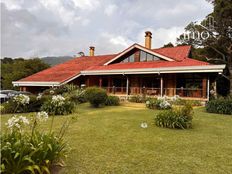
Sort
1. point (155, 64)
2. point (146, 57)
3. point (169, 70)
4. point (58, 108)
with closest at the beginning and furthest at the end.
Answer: point (58, 108)
point (169, 70)
point (155, 64)
point (146, 57)

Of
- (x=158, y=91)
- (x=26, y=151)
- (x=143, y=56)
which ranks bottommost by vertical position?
(x=26, y=151)

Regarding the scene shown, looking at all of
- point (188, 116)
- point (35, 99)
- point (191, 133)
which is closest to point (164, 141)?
point (191, 133)

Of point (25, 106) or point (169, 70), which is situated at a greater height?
point (169, 70)

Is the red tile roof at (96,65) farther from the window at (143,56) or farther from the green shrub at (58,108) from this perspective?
the green shrub at (58,108)

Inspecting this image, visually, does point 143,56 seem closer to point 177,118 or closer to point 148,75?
point 148,75

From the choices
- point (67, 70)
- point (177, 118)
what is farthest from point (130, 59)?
point (177, 118)

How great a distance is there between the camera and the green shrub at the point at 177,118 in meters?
9.80

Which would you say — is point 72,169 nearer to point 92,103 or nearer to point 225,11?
point 92,103

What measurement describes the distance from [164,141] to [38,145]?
417 centimetres

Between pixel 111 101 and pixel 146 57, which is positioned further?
pixel 146 57

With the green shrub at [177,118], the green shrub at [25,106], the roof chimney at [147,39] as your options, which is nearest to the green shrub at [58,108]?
the green shrub at [25,106]

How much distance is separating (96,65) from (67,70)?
3580 millimetres

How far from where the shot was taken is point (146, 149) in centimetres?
670

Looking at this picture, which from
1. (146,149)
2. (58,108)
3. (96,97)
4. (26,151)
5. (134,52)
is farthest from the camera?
(134,52)
